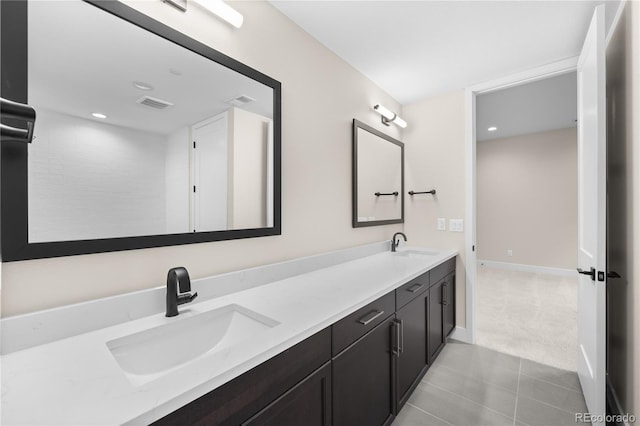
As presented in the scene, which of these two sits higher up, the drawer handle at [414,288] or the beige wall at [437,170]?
the beige wall at [437,170]

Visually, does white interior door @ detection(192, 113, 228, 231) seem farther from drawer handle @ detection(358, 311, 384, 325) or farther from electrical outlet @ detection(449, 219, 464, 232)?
electrical outlet @ detection(449, 219, 464, 232)

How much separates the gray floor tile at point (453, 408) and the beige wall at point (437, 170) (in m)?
0.98

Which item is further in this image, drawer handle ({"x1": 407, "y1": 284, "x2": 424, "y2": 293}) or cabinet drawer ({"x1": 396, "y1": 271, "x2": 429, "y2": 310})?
drawer handle ({"x1": 407, "y1": 284, "x2": 424, "y2": 293})

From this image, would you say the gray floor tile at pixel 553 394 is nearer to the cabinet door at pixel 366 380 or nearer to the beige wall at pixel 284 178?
the cabinet door at pixel 366 380

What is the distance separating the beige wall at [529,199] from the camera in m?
4.80

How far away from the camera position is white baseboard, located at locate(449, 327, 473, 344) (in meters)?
2.53

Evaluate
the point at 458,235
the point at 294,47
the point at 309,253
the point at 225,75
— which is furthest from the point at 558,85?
the point at 225,75

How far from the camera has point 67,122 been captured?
36.1 inches

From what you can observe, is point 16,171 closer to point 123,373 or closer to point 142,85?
point 142,85

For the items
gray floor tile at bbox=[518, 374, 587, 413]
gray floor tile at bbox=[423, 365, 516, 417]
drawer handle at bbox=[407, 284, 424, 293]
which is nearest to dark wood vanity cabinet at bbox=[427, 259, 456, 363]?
gray floor tile at bbox=[423, 365, 516, 417]

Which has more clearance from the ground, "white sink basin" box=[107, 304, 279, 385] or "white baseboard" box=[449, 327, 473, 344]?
"white sink basin" box=[107, 304, 279, 385]

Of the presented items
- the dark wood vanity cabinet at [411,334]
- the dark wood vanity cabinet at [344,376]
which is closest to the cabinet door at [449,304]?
the dark wood vanity cabinet at [344,376]

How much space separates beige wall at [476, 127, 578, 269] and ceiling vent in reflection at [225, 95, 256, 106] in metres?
5.58

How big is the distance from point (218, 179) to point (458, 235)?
227cm
